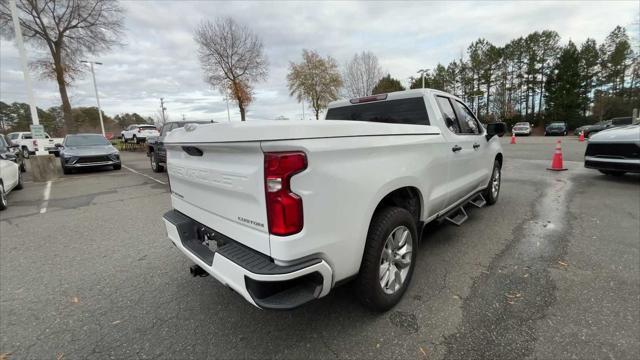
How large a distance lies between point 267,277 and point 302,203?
0.44m

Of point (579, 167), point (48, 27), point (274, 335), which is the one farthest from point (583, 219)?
point (48, 27)

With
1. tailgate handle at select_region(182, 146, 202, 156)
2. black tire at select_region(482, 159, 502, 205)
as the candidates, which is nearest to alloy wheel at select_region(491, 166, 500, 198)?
black tire at select_region(482, 159, 502, 205)

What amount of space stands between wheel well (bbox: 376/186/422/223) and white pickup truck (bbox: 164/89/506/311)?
1 centimetres

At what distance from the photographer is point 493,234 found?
3990 millimetres

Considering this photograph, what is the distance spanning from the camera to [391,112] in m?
3.50

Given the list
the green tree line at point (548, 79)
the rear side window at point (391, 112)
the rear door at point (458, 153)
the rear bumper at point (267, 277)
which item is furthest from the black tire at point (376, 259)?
the green tree line at point (548, 79)

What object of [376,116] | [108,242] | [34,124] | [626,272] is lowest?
[626,272]

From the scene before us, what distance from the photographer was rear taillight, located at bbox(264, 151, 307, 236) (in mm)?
1615

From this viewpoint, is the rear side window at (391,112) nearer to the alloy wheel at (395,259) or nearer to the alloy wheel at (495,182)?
the alloy wheel at (395,259)

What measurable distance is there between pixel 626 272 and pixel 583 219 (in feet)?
6.01

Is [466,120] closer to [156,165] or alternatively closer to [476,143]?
[476,143]

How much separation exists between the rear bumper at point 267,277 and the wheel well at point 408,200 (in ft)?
3.26

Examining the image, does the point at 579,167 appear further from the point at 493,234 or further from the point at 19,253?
the point at 19,253

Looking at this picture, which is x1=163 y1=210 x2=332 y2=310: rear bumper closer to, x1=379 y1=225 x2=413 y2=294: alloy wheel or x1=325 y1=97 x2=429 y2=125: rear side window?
x1=379 y1=225 x2=413 y2=294: alloy wheel
